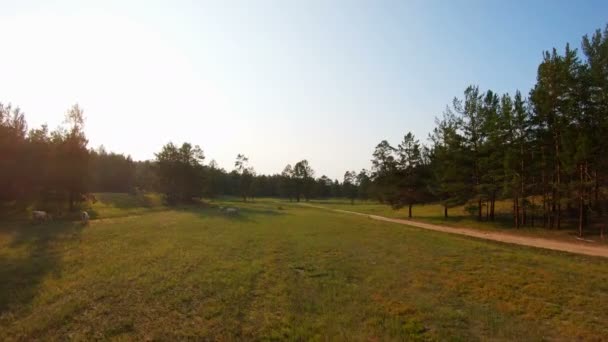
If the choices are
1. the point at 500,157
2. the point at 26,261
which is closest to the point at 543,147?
the point at 500,157

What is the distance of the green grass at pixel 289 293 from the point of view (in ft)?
26.2

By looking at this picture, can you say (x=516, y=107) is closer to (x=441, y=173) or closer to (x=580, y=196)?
(x=580, y=196)

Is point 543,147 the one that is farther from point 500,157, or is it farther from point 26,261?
point 26,261

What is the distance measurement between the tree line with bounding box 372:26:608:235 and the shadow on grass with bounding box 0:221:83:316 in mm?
32803

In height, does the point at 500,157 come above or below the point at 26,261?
above

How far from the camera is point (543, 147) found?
32.8 metres

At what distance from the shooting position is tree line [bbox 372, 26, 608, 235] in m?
27.9

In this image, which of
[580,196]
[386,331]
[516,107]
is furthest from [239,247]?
[516,107]

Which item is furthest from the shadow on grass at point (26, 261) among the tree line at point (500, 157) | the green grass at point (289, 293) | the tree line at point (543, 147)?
the tree line at point (543, 147)

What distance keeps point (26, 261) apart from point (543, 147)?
1534 inches

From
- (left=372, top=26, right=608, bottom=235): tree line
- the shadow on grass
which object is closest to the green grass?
the shadow on grass

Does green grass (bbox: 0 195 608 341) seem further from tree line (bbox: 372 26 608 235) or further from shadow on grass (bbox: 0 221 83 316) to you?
tree line (bbox: 372 26 608 235)

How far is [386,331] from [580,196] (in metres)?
28.0

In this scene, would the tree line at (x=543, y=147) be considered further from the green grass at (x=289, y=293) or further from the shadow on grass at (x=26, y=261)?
the shadow on grass at (x=26, y=261)
